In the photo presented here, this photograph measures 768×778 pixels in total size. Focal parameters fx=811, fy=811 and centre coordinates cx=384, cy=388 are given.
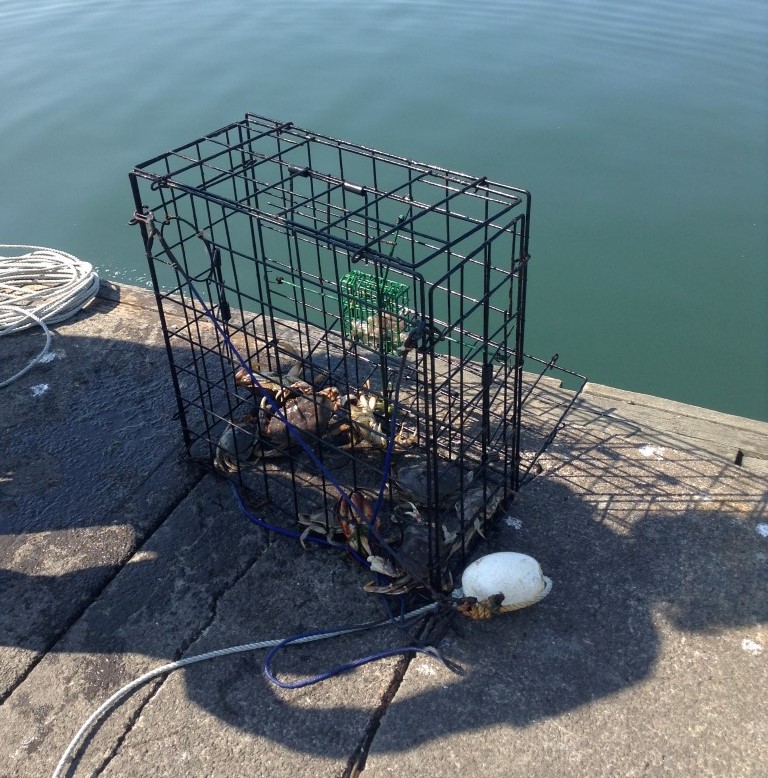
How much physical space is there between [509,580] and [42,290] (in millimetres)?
3638

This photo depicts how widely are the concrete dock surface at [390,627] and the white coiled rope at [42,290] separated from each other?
1.04m

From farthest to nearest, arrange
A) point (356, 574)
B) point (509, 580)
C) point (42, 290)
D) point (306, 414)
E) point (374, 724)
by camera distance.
Result: point (42, 290)
point (306, 414)
point (356, 574)
point (509, 580)
point (374, 724)

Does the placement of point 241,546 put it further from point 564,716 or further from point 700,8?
point 700,8

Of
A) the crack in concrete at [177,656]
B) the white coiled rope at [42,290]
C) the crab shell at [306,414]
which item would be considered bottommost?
the crack in concrete at [177,656]

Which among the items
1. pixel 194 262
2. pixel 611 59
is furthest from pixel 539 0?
pixel 194 262

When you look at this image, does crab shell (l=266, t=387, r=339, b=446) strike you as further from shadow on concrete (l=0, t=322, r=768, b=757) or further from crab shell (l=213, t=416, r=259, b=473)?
shadow on concrete (l=0, t=322, r=768, b=757)

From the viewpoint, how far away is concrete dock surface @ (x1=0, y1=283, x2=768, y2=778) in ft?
8.43

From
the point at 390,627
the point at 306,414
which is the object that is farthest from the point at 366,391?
the point at 390,627

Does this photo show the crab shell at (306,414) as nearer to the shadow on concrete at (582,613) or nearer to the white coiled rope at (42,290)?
the shadow on concrete at (582,613)

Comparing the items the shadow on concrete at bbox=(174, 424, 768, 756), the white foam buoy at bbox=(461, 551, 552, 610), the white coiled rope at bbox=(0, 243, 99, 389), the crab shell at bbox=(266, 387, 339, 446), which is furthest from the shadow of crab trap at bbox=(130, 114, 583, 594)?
the white coiled rope at bbox=(0, 243, 99, 389)

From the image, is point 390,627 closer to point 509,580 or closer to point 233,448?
point 509,580

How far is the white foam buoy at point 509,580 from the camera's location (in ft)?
9.30

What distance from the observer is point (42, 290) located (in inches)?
199

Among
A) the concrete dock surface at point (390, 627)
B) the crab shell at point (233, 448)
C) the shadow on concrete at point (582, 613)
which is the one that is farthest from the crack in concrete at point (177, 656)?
the crab shell at point (233, 448)
